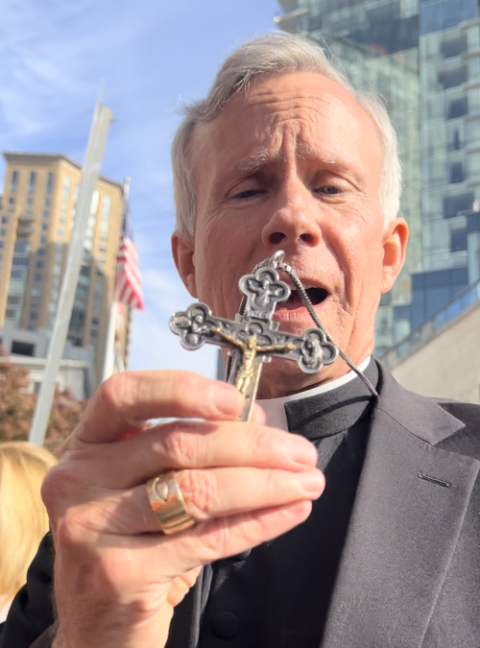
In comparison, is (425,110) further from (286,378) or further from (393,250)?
(286,378)

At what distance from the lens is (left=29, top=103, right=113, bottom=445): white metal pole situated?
8867 mm

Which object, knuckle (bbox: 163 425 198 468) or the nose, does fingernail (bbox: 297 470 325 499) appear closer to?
knuckle (bbox: 163 425 198 468)

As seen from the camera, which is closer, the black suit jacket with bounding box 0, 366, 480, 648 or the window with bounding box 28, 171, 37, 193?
the black suit jacket with bounding box 0, 366, 480, 648

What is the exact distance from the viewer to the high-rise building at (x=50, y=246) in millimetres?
92000

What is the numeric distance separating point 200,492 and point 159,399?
0.17 metres

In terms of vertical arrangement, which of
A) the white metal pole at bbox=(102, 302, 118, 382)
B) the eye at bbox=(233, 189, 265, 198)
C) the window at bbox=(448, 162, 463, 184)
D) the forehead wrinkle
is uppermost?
the window at bbox=(448, 162, 463, 184)

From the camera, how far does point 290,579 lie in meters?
1.97

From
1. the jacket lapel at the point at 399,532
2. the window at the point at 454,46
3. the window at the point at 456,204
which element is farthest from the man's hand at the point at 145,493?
the window at the point at 454,46

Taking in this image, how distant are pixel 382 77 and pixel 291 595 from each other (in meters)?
59.4

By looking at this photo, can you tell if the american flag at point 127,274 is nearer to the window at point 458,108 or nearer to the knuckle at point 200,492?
the knuckle at point 200,492

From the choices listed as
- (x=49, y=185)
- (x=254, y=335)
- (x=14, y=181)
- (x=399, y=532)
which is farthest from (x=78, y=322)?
(x=254, y=335)

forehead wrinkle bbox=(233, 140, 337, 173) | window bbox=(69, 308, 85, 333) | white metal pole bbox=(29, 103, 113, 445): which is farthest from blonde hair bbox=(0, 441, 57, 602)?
Answer: window bbox=(69, 308, 85, 333)

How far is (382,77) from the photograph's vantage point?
184ft

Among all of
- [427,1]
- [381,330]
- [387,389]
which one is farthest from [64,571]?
[427,1]
